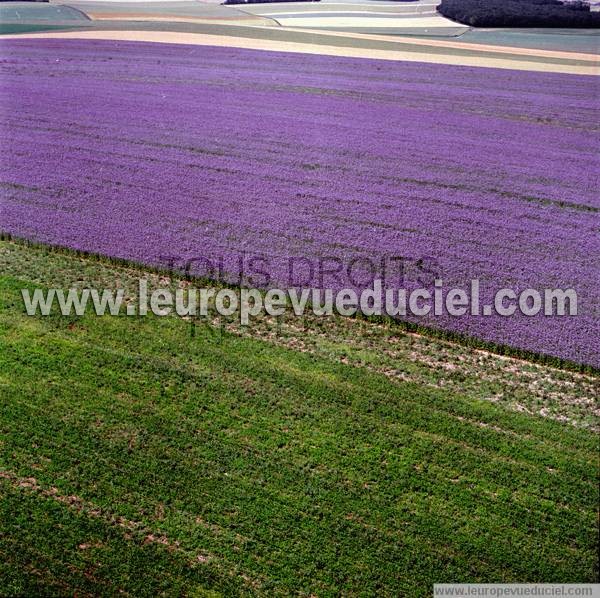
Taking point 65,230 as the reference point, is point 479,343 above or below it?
below

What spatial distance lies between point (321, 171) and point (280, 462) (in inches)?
482

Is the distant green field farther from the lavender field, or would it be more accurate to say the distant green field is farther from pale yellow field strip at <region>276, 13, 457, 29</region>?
pale yellow field strip at <region>276, 13, 457, 29</region>

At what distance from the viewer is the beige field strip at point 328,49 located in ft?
112

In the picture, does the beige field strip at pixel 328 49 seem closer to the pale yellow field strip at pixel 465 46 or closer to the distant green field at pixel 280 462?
the pale yellow field strip at pixel 465 46

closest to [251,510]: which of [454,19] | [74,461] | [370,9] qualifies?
[74,461]

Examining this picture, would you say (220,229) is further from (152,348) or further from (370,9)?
(370,9)

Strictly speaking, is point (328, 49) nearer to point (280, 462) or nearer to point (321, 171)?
point (321, 171)

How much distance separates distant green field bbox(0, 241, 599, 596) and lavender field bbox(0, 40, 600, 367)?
2050mm

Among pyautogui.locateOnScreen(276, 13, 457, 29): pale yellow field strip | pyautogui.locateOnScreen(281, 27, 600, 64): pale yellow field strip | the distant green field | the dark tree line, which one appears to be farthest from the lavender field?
pyautogui.locateOnScreen(276, 13, 457, 29): pale yellow field strip

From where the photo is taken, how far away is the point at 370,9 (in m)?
50.5

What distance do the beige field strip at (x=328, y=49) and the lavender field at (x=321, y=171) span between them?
214 cm

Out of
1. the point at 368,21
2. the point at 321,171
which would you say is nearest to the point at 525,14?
the point at 368,21

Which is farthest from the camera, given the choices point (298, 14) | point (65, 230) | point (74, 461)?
point (298, 14)

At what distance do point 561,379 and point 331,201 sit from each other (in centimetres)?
863
